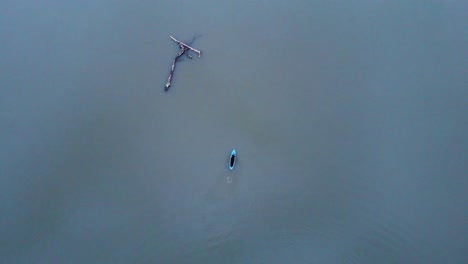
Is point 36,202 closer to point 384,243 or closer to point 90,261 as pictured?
point 90,261

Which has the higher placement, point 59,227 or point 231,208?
point 231,208

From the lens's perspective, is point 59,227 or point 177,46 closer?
point 59,227

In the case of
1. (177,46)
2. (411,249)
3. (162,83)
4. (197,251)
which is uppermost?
(177,46)

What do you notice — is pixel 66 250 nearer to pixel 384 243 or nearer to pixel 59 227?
pixel 59 227

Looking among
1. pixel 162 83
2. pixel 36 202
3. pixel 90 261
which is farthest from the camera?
pixel 162 83

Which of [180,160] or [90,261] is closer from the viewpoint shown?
[90,261]

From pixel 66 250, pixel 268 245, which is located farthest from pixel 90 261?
pixel 268 245

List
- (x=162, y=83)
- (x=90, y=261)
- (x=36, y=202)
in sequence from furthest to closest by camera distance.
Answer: (x=162, y=83), (x=36, y=202), (x=90, y=261)

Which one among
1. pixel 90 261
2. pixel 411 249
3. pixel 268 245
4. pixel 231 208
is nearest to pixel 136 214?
pixel 90 261

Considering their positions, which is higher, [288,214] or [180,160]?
[180,160]
